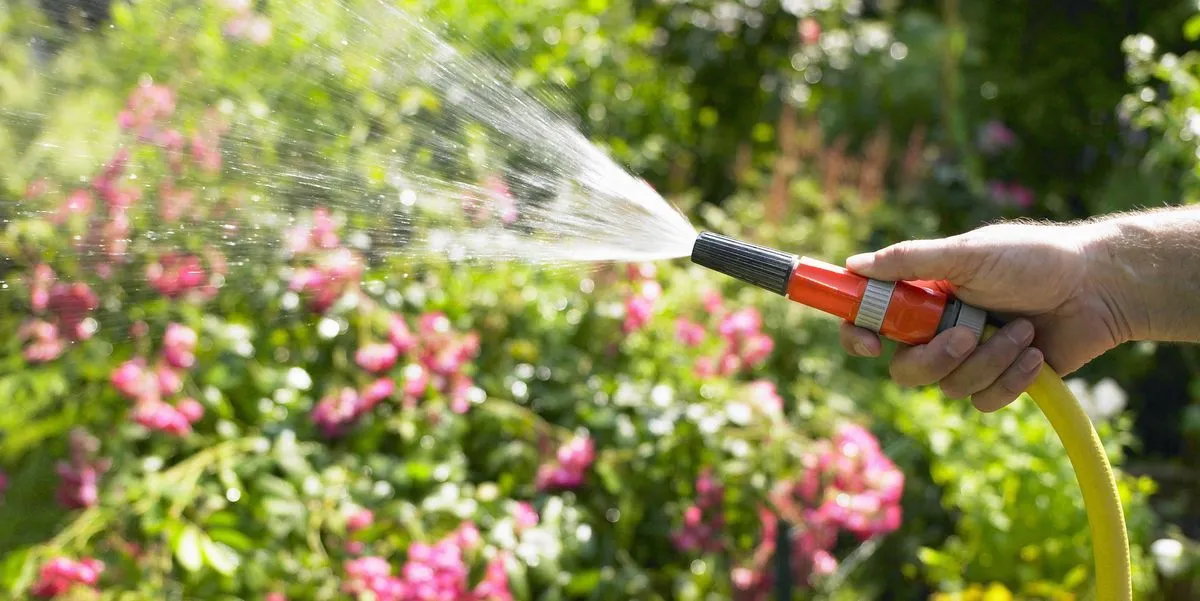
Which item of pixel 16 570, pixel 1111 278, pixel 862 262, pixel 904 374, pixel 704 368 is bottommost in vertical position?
pixel 16 570

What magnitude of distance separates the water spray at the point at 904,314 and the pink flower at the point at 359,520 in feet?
3.68

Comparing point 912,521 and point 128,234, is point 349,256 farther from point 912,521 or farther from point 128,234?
point 912,521

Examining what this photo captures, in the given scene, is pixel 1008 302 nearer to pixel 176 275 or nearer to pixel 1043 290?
pixel 1043 290

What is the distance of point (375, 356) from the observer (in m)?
2.35

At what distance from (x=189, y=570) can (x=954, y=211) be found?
402 cm

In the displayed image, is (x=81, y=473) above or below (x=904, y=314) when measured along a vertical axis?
below

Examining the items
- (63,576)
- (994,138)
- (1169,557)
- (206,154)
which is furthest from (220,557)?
(994,138)

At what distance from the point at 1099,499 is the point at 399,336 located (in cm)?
154

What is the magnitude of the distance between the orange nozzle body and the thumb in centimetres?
2

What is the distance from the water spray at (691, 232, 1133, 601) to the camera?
4.24 ft

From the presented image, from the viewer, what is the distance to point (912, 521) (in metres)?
3.09

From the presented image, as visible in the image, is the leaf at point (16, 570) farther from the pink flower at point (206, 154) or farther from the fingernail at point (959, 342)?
the fingernail at point (959, 342)

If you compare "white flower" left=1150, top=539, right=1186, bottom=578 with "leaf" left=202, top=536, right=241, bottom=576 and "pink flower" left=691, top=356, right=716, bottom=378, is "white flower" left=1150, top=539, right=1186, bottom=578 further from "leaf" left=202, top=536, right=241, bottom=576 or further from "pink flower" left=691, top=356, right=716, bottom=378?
"leaf" left=202, top=536, right=241, bottom=576

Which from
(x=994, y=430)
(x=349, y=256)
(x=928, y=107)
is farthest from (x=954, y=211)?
(x=349, y=256)
